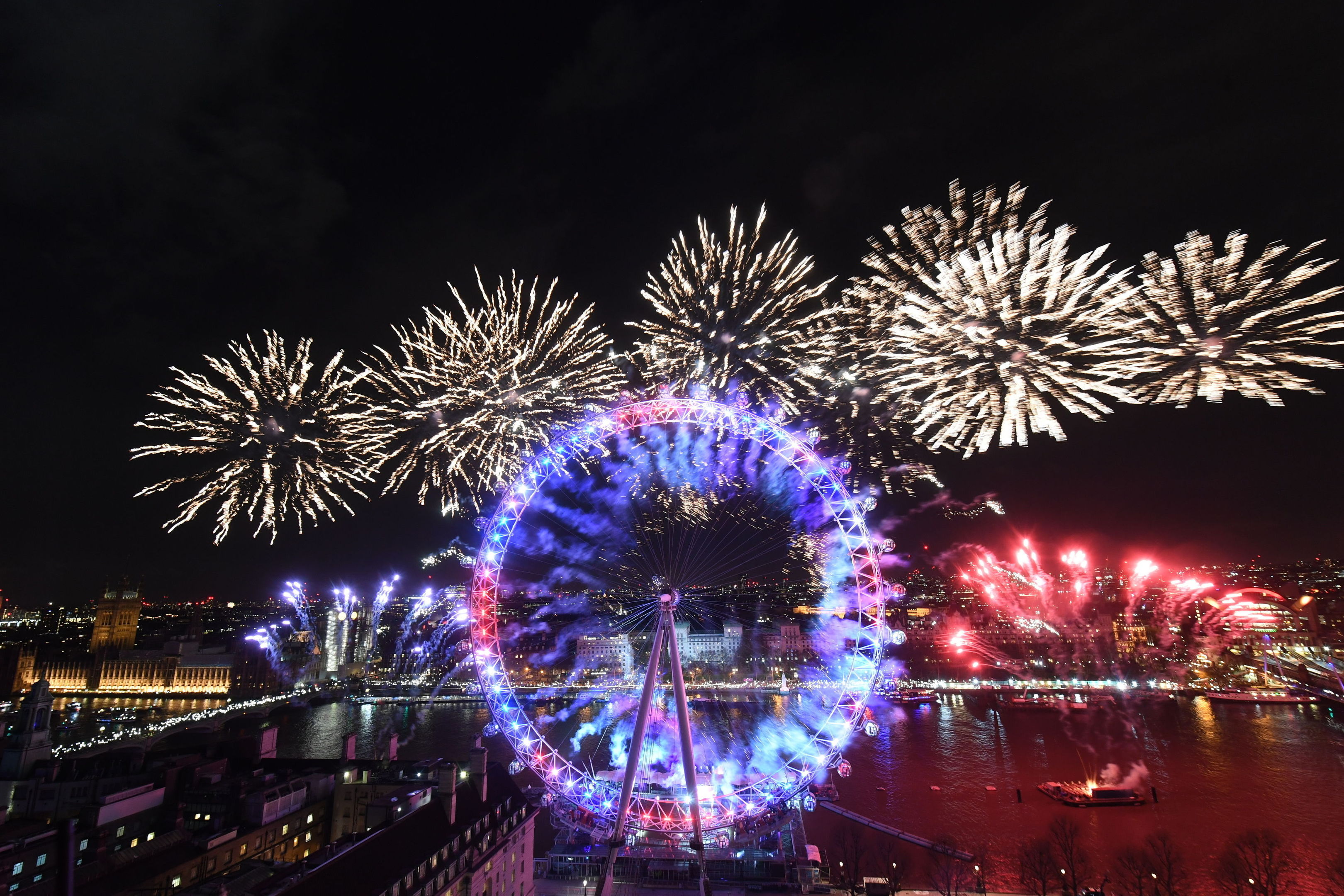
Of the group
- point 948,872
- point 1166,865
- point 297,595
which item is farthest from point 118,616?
point 1166,865

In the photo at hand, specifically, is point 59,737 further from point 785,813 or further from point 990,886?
point 990,886

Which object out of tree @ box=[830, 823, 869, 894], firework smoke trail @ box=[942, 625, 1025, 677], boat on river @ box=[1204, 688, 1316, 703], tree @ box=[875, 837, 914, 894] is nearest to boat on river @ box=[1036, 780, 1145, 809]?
tree @ box=[875, 837, 914, 894]

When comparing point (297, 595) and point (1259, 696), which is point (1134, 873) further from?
point (297, 595)

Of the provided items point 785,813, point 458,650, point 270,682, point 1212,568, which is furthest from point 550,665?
point 1212,568

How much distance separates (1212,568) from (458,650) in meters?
152

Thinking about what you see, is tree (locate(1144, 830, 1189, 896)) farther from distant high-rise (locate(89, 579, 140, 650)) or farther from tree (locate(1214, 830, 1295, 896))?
distant high-rise (locate(89, 579, 140, 650))

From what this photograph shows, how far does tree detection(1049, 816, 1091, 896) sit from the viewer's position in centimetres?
2269

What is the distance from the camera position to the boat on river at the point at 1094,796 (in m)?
31.9

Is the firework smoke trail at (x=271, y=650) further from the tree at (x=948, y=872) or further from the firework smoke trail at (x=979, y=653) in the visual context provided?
the firework smoke trail at (x=979, y=653)

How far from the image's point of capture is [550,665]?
88.1 metres

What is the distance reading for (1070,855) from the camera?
2375 centimetres

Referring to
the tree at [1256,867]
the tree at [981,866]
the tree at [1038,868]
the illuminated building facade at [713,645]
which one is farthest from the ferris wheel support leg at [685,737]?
the illuminated building facade at [713,645]

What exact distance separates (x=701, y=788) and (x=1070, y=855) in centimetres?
1511

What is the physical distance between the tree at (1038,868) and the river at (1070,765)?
62cm
